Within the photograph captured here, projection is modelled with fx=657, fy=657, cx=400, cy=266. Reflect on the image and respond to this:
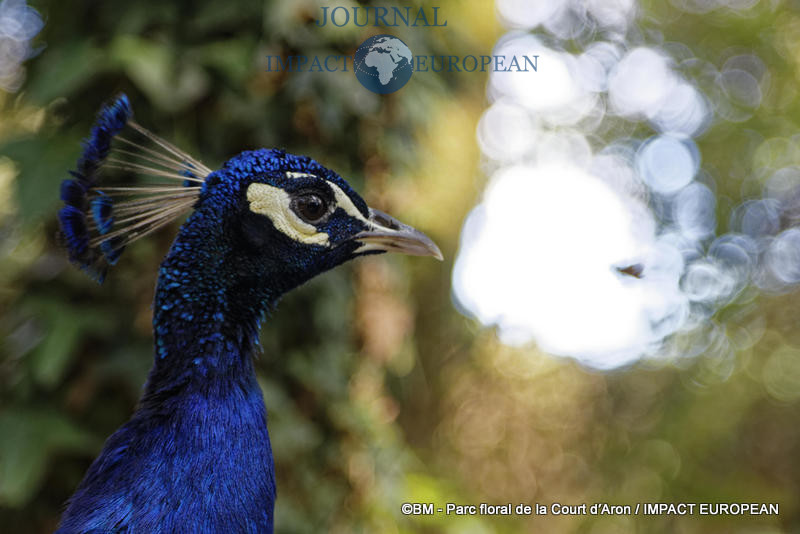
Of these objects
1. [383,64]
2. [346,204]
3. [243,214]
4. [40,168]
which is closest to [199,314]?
[243,214]

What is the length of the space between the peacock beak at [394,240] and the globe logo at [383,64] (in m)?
0.87

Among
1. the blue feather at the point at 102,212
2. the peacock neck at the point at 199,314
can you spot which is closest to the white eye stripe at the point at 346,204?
the peacock neck at the point at 199,314

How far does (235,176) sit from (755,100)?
386cm

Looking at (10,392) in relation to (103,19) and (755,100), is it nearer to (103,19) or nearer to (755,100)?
(103,19)

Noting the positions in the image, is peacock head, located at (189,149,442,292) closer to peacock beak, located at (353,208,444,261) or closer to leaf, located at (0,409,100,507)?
peacock beak, located at (353,208,444,261)

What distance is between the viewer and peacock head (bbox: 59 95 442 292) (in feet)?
3.08

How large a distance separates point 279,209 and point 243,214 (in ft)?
0.17

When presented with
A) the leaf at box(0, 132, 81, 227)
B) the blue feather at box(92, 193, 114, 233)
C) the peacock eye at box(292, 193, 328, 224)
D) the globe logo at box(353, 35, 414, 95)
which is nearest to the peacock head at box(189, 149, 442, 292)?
the peacock eye at box(292, 193, 328, 224)

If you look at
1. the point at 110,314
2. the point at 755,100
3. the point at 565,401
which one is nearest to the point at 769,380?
the point at 565,401

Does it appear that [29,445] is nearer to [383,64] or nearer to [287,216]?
[287,216]

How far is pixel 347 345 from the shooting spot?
6.18 ft

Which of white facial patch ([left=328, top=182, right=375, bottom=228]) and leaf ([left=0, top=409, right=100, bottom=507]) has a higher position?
white facial patch ([left=328, top=182, right=375, bottom=228])

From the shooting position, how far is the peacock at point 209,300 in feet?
2.65

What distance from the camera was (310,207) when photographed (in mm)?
971
